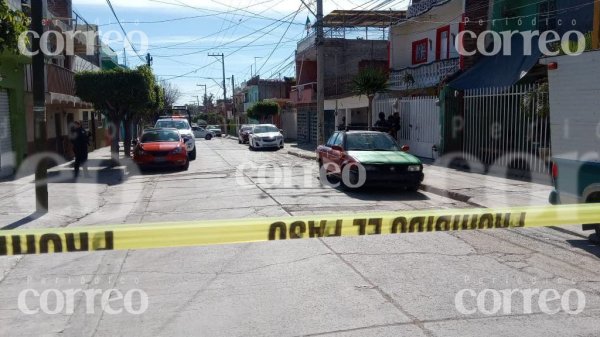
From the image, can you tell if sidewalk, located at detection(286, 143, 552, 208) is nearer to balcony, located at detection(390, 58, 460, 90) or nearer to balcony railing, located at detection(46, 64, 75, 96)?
balcony, located at detection(390, 58, 460, 90)

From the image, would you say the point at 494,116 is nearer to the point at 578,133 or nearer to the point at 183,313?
the point at 578,133

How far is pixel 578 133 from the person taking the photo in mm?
7531

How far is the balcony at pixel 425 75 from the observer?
65.2 ft

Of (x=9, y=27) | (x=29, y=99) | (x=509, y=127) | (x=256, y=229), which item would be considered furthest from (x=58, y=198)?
(x=509, y=127)

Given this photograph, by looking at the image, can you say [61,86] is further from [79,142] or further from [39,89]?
[39,89]

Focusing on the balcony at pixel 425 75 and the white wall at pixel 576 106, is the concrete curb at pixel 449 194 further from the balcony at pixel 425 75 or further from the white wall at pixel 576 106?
the balcony at pixel 425 75

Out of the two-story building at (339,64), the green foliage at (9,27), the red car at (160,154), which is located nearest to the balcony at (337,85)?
the two-story building at (339,64)

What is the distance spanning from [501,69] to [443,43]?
7.47 meters

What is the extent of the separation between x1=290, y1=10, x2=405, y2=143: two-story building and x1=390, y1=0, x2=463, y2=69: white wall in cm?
273

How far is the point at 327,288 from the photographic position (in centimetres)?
529

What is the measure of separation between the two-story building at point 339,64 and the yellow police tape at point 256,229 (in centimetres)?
2300

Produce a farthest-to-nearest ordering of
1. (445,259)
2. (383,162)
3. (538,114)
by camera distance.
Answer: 1. (538,114)
2. (383,162)
3. (445,259)

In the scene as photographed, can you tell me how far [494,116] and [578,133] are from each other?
859cm

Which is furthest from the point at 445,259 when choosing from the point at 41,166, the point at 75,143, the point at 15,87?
the point at 15,87
